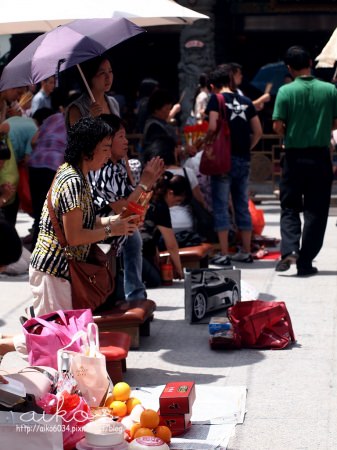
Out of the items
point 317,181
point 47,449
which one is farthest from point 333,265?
point 47,449

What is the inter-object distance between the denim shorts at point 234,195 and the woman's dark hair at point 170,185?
524mm

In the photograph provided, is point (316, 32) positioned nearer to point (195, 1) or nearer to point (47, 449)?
point (195, 1)

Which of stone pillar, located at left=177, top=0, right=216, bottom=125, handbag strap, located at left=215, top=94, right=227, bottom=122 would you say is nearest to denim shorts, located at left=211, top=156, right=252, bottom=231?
handbag strap, located at left=215, top=94, right=227, bottom=122

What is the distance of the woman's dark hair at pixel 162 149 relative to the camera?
30.5ft

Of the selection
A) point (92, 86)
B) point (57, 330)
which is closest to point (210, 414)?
point (57, 330)

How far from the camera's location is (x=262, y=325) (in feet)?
22.6

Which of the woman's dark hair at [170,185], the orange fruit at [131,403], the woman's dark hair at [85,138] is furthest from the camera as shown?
the woman's dark hair at [170,185]

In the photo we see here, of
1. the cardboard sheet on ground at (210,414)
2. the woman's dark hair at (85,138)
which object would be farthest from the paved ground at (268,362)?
Result: the woman's dark hair at (85,138)

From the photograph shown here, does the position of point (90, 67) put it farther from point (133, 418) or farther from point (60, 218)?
point (133, 418)

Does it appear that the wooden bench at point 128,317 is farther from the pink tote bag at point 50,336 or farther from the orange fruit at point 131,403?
the orange fruit at point 131,403

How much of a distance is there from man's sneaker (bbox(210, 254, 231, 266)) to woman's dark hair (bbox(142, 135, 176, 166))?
42.5 inches

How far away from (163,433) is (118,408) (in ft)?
1.24

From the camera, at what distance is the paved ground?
5305mm

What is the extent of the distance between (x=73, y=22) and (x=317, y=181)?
3.07m
